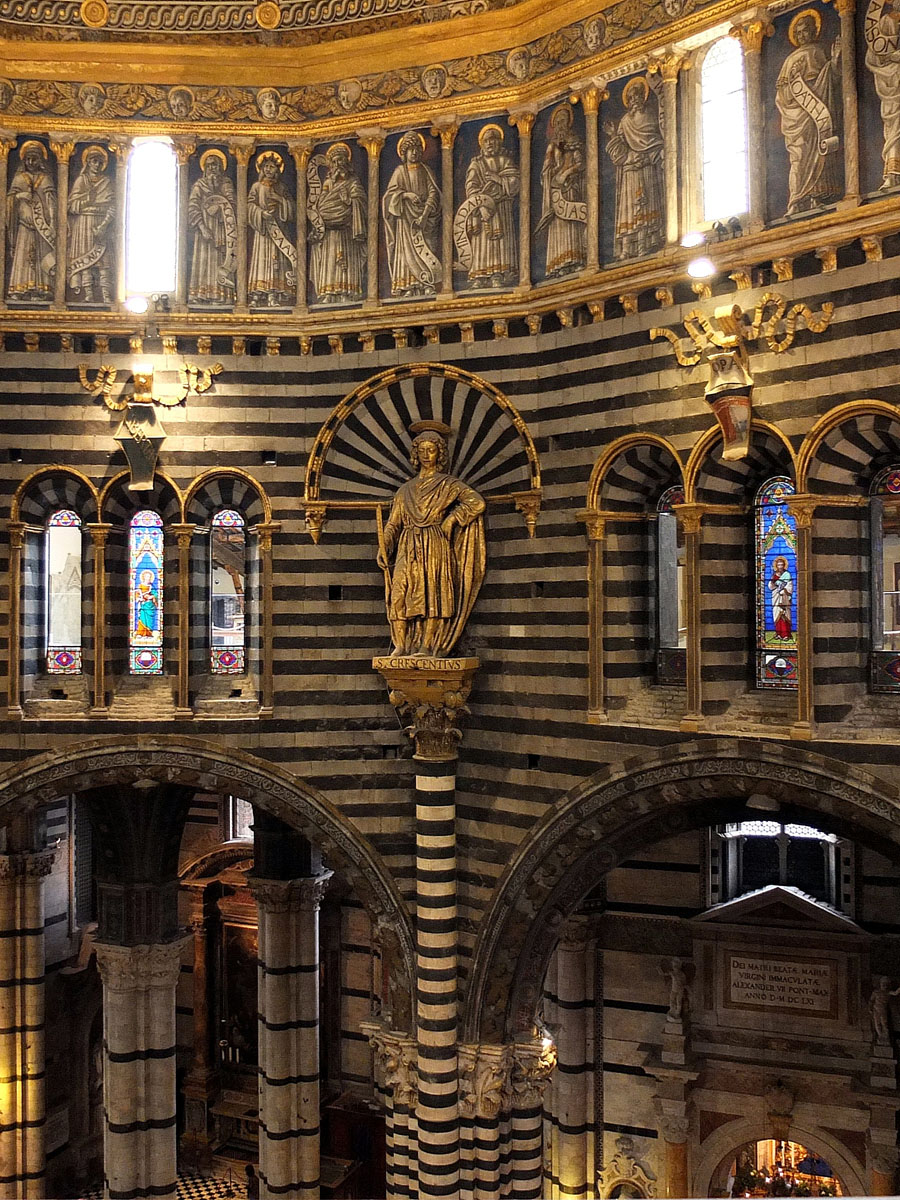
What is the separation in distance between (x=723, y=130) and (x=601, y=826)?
787 cm

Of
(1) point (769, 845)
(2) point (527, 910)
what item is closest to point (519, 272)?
(2) point (527, 910)

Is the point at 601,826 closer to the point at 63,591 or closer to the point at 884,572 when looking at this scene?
the point at 884,572

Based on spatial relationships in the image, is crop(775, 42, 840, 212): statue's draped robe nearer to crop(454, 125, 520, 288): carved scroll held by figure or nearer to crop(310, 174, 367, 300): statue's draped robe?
crop(454, 125, 520, 288): carved scroll held by figure

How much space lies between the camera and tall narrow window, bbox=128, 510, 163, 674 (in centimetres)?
1523

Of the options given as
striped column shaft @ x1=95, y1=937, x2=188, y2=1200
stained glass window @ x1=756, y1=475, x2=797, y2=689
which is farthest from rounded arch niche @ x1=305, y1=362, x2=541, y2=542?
striped column shaft @ x1=95, y1=937, x2=188, y2=1200

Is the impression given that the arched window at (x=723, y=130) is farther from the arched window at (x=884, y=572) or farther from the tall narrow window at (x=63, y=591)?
the tall narrow window at (x=63, y=591)

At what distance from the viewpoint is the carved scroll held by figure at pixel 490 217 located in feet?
46.2

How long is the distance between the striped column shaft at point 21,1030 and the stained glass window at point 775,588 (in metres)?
13.0

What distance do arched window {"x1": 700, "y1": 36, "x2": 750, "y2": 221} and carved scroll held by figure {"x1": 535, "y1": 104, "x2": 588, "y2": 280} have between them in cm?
154

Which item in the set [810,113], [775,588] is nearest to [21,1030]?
[775,588]

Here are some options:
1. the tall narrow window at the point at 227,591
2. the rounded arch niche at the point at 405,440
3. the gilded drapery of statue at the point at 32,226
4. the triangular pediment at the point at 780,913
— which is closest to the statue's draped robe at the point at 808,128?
the rounded arch niche at the point at 405,440

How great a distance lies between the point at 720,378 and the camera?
11758 millimetres

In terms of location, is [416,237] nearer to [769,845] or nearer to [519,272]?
[519,272]

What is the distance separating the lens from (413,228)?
14555 mm
